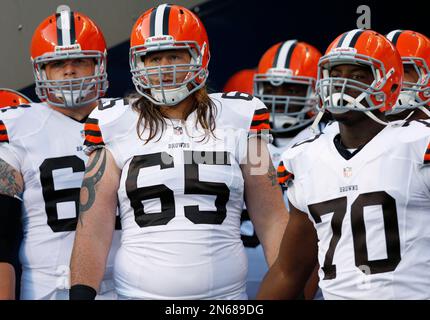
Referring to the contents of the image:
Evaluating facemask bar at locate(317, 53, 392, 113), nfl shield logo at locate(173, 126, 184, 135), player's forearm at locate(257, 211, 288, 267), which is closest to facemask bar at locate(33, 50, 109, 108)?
nfl shield logo at locate(173, 126, 184, 135)

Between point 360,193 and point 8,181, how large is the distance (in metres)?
1.07

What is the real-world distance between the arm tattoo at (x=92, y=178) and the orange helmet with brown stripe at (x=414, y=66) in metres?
0.91

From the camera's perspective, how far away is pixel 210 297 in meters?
2.48

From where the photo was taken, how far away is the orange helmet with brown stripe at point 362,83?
93.4 inches

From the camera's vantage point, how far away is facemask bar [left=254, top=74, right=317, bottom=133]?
382 cm

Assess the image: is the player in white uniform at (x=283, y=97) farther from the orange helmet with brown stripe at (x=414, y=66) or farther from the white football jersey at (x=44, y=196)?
the white football jersey at (x=44, y=196)

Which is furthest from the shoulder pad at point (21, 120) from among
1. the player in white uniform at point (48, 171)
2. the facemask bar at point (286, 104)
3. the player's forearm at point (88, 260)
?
the facemask bar at point (286, 104)

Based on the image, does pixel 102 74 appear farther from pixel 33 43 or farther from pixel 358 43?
pixel 358 43

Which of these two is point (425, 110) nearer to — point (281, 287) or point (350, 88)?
point (350, 88)

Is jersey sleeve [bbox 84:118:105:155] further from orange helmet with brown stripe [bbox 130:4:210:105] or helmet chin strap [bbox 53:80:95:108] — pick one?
helmet chin strap [bbox 53:80:95:108]

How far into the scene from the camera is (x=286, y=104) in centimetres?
381

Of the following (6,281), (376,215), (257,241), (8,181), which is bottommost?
(257,241)

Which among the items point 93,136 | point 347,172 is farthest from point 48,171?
point 347,172
